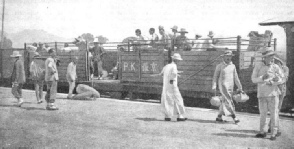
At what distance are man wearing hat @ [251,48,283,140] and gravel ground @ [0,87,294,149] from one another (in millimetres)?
363

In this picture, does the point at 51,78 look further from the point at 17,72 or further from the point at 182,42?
the point at 182,42

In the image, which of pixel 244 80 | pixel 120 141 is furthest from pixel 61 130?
pixel 244 80

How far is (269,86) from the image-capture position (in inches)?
Result: 263

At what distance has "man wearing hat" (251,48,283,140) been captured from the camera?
6.65m

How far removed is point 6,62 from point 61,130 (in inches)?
563

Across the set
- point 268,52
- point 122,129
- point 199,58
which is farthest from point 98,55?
point 268,52

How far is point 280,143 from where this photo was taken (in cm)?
645

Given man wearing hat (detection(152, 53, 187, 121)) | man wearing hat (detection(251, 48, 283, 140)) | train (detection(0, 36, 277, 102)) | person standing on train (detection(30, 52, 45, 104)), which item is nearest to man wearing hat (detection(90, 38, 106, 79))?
train (detection(0, 36, 277, 102))

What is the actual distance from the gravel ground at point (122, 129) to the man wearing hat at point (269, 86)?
363 mm

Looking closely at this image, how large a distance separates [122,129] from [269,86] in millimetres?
3206

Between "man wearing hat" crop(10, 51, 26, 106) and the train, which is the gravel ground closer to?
"man wearing hat" crop(10, 51, 26, 106)

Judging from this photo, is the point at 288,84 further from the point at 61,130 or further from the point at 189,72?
the point at 61,130

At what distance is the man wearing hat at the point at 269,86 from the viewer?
6.65 m

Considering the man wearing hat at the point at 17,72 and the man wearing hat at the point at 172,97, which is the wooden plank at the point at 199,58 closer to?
the man wearing hat at the point at 172,97
